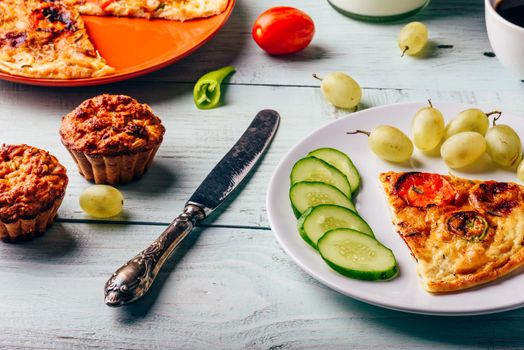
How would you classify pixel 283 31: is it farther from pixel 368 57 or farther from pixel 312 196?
pixel 312 196

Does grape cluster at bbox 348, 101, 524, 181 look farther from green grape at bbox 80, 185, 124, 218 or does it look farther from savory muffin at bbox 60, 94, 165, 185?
green grape at bbox 80, 185, 124, 218

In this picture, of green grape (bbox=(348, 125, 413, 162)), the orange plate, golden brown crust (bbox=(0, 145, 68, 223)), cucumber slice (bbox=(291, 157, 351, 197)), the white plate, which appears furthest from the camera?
the orange plate

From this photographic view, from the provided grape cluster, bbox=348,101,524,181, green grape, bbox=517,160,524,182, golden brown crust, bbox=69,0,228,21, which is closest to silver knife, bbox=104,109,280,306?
grape cluster, bbox=348,101,524,181

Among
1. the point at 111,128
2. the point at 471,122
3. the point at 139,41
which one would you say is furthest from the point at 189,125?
the point at 471,122

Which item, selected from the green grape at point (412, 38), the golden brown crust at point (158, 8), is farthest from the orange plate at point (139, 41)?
the green grape at point (412, 38)

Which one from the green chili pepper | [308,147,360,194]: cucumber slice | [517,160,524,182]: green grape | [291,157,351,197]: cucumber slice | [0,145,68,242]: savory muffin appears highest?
[0,145,68,242]: savory muffin

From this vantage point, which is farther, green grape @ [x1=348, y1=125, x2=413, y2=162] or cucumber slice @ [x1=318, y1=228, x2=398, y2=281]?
green grape @ [x1=348, y1=125, x2=413, y2=162]

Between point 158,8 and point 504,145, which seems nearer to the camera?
point 504,145
